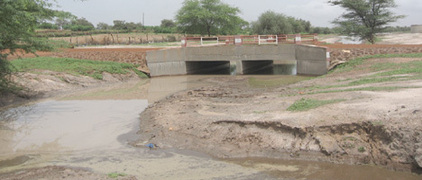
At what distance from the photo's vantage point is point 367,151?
7996mm

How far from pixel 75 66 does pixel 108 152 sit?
56.8 feet

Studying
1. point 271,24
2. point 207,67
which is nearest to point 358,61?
point 207,67

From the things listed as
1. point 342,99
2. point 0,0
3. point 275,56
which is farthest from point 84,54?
point 342,99

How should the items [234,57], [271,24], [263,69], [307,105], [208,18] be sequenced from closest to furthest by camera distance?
[307,105], [234,57], [263,69], [208,18], [271,24]

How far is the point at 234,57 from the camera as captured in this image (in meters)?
28.5

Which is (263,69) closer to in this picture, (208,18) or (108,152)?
(208,18)

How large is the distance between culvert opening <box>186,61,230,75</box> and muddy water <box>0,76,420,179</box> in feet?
44.7

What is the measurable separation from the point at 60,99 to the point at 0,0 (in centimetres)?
773

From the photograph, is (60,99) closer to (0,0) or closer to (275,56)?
(0,0)

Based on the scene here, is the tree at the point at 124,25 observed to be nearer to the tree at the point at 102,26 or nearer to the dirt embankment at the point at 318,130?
the tree at the point at 102,26

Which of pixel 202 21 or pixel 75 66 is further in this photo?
pixel 202 21

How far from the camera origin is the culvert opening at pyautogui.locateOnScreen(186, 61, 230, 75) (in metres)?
30.8

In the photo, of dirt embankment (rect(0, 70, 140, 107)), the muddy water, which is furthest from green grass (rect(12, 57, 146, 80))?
the muddy water

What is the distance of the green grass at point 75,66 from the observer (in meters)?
23.9
